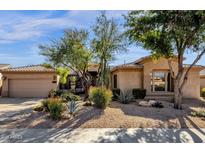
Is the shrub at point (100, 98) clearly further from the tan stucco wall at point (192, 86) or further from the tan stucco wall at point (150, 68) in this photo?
the tan stucco wall at point (192, 86)

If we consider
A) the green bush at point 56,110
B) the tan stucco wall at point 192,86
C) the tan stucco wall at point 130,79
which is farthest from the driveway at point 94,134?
Answer: the tan stucco wall at point 192,86

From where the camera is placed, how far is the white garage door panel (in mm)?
26094

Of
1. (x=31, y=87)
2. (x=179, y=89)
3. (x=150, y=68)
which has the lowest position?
(x=31, y=87)

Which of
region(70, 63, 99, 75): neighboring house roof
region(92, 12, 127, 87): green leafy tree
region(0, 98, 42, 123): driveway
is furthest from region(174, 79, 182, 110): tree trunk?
region(0, 98, 42, 123): driveway

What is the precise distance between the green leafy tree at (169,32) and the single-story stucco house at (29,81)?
12477mm

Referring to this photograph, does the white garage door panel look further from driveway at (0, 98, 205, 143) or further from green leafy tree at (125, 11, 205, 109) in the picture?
driveway at (0, 98, 205, 143)

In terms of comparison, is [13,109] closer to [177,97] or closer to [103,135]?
[103,135]

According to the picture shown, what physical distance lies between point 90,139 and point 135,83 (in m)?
13.9

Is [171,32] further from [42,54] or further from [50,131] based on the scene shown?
[42,54]

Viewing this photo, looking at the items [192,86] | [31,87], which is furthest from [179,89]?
[31,87]

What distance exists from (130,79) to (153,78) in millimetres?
2047

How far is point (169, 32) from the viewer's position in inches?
551
